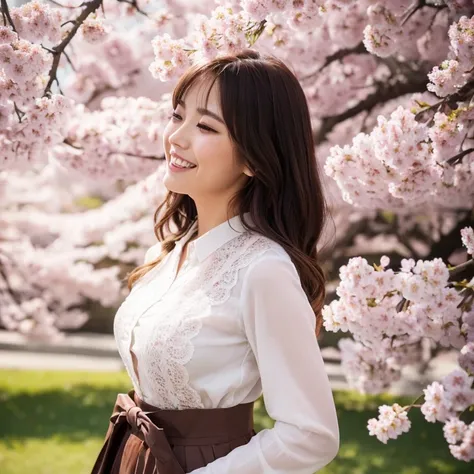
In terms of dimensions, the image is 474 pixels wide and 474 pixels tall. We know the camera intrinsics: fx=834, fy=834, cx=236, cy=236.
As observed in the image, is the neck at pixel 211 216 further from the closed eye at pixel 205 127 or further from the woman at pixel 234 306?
the closed eye at pixel 205 127

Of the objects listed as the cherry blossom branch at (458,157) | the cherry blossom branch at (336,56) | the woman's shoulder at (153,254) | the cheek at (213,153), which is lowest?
the cherry blossom branch at (336,56)

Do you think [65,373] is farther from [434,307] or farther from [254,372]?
[254,372]

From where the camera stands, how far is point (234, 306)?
173cm

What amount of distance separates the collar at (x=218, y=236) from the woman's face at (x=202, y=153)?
0.24 ft

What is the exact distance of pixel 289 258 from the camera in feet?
5.73

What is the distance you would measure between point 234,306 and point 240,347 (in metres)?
0.09

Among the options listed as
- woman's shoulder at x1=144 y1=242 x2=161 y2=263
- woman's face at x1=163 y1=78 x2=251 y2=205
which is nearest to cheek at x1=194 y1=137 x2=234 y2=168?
woman's face at x1=163 y1=78 x2=251 y2=205

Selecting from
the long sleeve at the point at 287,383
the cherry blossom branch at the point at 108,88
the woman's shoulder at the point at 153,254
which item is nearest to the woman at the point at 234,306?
the long sleeve at the point at 287,383

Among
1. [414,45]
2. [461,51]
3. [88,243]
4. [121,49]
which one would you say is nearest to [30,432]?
[88,243]

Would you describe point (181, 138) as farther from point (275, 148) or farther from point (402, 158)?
point (402, 158)

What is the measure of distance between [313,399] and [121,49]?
5054 millimetres

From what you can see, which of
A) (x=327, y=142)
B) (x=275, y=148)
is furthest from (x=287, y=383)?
(x=327, y=142)

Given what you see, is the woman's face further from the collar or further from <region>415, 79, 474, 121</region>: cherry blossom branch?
<region>415, 79, 474, 121</region>: cherry blossom branch

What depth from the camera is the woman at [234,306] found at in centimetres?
166
